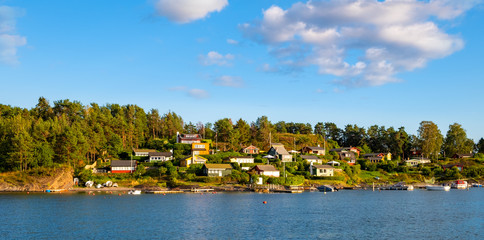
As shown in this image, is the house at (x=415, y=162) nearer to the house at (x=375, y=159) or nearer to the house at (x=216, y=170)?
the house at (x=375, y=159)

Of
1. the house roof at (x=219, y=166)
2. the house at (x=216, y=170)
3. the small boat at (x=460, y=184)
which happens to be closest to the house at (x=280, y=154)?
the house roof at (x=219, y=166)

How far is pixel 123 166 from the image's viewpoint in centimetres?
11138

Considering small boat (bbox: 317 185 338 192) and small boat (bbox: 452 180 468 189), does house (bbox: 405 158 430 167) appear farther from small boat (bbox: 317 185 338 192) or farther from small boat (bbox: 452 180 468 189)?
small boat (bbox: 317 185 338 192)

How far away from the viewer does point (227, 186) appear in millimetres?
105938

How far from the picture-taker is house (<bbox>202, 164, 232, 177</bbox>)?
110 metres

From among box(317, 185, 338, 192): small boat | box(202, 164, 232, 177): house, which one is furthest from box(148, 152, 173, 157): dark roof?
box(317, 185, 338, 192): small boat

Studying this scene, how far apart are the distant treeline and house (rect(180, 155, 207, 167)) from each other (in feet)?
62.8

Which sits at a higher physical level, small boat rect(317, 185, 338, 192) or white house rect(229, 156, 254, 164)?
white house rect(229, 156, 254, 164)

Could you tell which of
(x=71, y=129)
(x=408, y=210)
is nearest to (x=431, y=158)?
(x=408, y=210)

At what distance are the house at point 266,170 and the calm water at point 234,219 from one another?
30.7m

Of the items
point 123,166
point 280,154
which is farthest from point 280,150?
point 123,166

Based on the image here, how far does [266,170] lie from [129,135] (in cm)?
5327

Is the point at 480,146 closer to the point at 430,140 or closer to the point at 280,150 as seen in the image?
the point at 430,140

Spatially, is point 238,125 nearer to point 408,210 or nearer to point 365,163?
point 365,163
